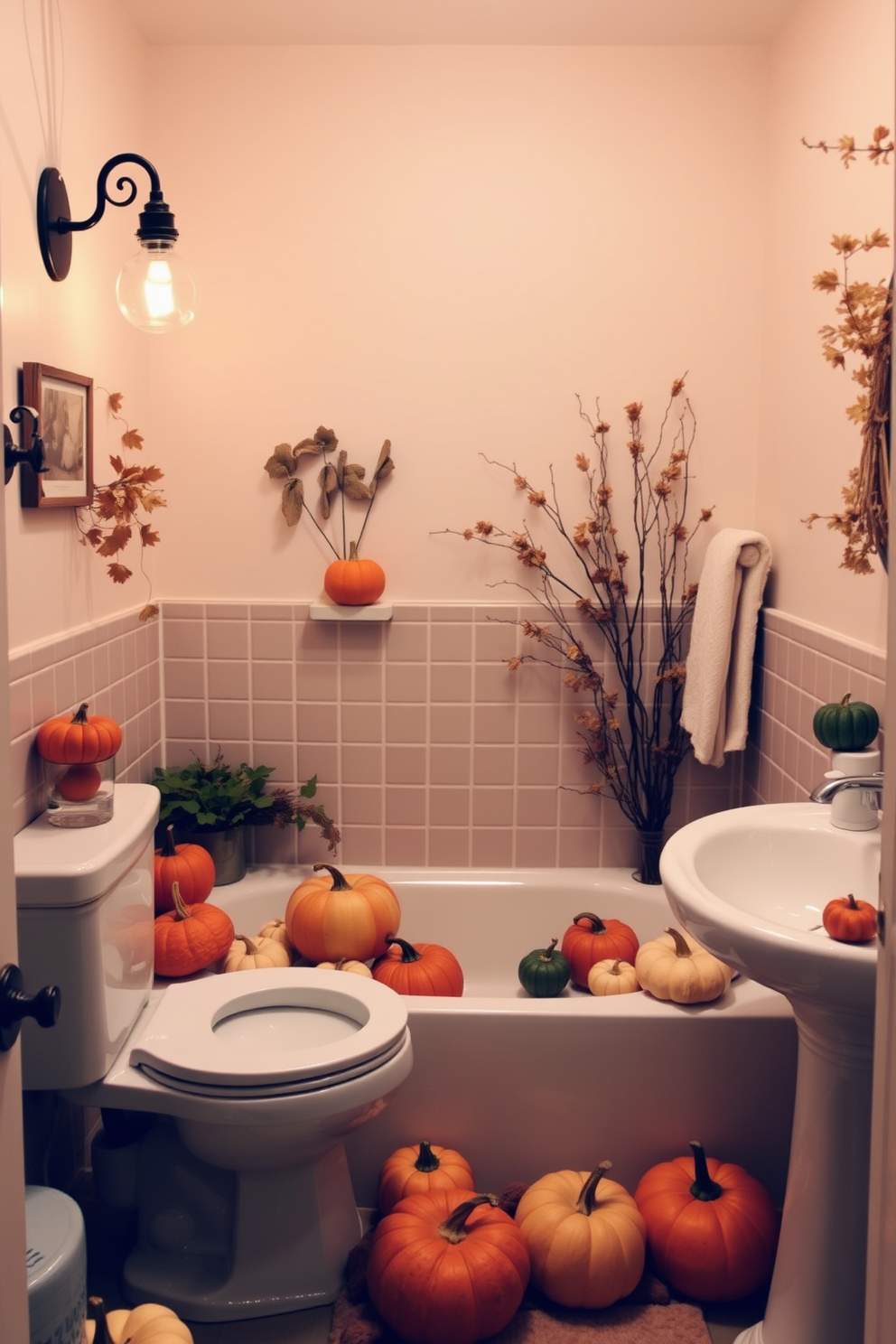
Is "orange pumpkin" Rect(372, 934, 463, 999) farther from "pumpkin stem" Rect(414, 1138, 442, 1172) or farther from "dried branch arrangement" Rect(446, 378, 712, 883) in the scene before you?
"dried branch arrangement" Rect(446, 378, 712, 883)

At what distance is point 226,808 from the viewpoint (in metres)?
2.75

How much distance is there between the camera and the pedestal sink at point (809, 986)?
148 centimetres

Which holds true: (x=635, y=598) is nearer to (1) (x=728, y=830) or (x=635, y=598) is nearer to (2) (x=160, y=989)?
(1) (x=728, y=830)

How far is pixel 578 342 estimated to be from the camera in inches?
112

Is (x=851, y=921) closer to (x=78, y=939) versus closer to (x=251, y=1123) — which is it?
(x=251, y=1123)

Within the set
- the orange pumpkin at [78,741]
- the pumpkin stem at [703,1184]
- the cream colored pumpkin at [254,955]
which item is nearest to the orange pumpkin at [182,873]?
the cream colored pumpkin at [254,955]

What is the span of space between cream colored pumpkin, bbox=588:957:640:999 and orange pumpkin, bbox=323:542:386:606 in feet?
3.44

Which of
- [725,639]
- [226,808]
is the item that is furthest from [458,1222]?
[725,639]

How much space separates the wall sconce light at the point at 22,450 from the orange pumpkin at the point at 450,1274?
1.40 m

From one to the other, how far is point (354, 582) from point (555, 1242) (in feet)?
5.01

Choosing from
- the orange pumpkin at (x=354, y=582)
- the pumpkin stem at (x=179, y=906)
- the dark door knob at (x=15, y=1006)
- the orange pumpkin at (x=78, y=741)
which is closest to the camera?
the dark door knob at (x=15, y=1006)

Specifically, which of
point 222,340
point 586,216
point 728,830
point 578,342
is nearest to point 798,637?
point 728,830

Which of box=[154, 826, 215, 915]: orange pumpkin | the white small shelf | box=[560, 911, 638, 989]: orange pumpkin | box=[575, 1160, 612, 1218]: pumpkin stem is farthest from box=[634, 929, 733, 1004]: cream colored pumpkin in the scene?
the white small shelf

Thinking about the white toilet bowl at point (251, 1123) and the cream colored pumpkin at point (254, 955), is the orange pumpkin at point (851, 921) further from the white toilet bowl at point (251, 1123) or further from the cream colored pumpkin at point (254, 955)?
the cream colored pumpkin at point (254, 955)
